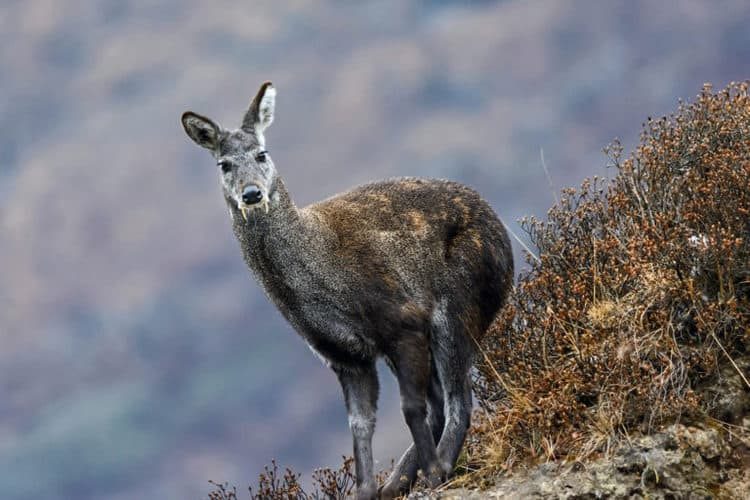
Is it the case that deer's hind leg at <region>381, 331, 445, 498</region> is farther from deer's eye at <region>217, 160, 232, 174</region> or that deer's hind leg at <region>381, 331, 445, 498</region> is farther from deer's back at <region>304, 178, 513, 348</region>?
deer's eye at <region>217, 160, 232, 174</region>

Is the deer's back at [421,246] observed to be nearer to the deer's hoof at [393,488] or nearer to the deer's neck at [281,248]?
the deer's neck at [281,248]

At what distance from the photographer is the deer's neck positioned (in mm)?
8281

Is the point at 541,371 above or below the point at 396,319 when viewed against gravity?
below

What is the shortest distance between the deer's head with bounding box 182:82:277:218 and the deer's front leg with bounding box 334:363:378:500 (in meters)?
1.60

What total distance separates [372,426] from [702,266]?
306cm

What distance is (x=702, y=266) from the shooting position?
8.40 metres

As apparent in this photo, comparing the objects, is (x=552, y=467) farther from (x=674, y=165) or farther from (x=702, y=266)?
(x=674, y=165)

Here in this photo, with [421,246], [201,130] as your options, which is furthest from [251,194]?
[421,246]

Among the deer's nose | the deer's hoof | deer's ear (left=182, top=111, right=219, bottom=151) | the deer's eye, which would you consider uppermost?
deer's ear (left=182, top=111, right=219, bottom=151)

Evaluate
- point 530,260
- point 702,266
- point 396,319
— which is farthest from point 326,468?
point 702,266

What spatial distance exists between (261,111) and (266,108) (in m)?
0.07

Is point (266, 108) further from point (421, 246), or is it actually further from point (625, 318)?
point (625, 318)

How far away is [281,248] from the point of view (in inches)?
327

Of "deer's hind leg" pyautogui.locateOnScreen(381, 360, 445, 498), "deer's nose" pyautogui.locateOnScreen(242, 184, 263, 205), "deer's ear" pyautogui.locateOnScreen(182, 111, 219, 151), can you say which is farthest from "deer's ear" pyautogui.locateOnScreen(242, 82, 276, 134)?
"deer's hind leg" pyautogui.locateOnScreen(381, 360, 445, 498)
